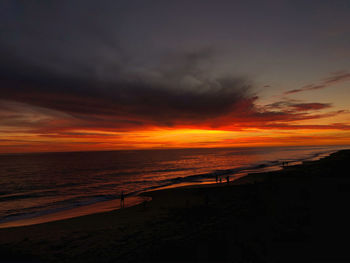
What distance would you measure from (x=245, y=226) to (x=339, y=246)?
16.5ft

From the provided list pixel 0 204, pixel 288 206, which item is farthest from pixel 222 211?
pixel 0 204

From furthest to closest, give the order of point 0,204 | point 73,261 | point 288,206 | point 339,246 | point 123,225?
point 0,204 < point 288,206 < point 123,225 < point 73,261 < point 339,246

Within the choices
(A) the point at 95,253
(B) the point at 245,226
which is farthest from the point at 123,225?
(B) the point at 245,226

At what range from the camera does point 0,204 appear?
29141 millimetres

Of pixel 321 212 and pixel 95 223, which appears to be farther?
pixel 95 223

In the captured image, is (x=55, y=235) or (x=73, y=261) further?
(x=55, y=235)

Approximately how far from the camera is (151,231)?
14.2m

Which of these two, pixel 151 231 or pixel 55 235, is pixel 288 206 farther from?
pixel 55 235

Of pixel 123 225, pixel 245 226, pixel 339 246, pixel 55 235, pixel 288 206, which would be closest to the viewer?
Result: pixel 339 246

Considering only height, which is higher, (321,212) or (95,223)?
(321,212)

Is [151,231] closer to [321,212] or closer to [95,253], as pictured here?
[95,253]

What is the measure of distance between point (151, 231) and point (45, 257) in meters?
6.47

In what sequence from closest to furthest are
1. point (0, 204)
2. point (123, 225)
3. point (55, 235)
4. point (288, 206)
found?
point (55, 235), point (123, 225), point (288, 206), point (0, 204)

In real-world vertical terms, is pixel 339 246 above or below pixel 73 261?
above
